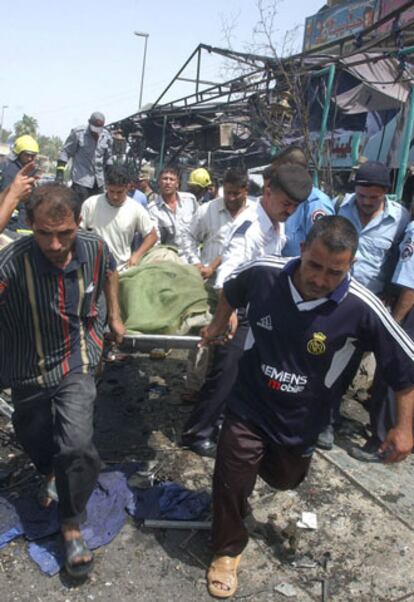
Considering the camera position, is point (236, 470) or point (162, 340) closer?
point (236, 470)

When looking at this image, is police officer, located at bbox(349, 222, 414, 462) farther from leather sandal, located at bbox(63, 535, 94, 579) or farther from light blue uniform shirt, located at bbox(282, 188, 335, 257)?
leather sandal, located at bbox(63, 535, 94, 579)

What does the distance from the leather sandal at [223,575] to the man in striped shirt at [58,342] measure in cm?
59

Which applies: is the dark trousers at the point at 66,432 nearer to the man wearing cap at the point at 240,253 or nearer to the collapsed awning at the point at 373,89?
the man wearing cap at the point at 240,253

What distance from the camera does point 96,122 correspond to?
7129 millimetres

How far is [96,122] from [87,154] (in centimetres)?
44

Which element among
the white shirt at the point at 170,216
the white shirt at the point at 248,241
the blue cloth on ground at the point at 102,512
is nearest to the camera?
the blue cloth on ground at the point at 102,512

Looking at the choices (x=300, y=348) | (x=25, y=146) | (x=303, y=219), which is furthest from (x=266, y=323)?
(x=25, y=146)

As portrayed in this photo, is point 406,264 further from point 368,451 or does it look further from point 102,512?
point 102,512

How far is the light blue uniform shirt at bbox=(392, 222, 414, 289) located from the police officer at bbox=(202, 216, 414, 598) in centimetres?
155

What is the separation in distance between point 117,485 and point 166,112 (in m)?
10.9

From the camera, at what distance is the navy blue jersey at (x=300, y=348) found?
2404 mm

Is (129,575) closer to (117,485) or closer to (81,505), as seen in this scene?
(81,505)

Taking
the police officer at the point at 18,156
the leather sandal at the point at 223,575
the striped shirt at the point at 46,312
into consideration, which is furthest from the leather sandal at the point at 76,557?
the police officer at the point at 18,156

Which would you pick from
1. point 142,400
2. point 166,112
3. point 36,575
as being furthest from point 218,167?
point 36,575
